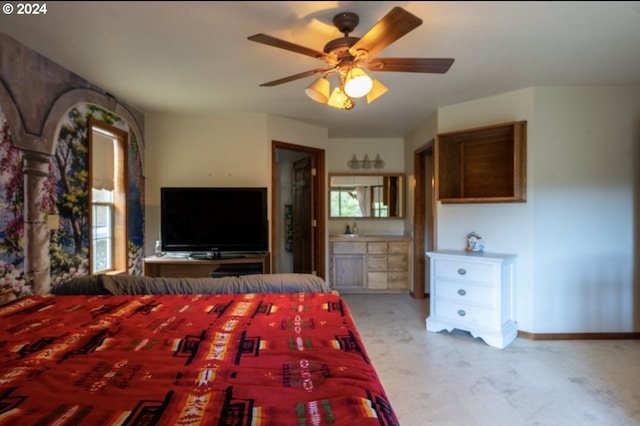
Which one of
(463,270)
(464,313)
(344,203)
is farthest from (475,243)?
(344,203)

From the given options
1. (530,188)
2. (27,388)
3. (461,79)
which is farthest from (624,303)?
(27,388)

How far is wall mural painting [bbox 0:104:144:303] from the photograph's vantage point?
196 centimetres

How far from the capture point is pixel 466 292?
2.93m

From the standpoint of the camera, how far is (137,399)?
34.5 inches

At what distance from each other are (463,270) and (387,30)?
226 cm

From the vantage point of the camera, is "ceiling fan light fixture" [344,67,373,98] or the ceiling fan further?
"ceiling fan light fixture" [344,67,373,98]

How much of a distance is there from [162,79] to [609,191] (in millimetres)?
3855

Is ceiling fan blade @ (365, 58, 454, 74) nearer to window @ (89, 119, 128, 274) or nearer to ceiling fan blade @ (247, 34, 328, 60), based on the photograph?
ceiling fan blade @ (247, 34, 328, 60)

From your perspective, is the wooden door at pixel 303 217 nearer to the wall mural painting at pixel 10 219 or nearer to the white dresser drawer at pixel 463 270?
the white dresser drawer at pixel 463 270

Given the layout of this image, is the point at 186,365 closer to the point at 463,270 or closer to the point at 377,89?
the point at 377,89

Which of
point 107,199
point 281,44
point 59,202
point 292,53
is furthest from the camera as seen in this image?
point 107,199

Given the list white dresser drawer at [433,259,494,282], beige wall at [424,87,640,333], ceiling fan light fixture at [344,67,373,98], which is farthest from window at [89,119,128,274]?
beige wall at [424,87,640,333]

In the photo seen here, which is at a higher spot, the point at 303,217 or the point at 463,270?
the point at 303,217

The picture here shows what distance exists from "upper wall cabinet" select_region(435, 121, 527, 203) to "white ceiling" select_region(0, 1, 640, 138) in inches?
15.0
